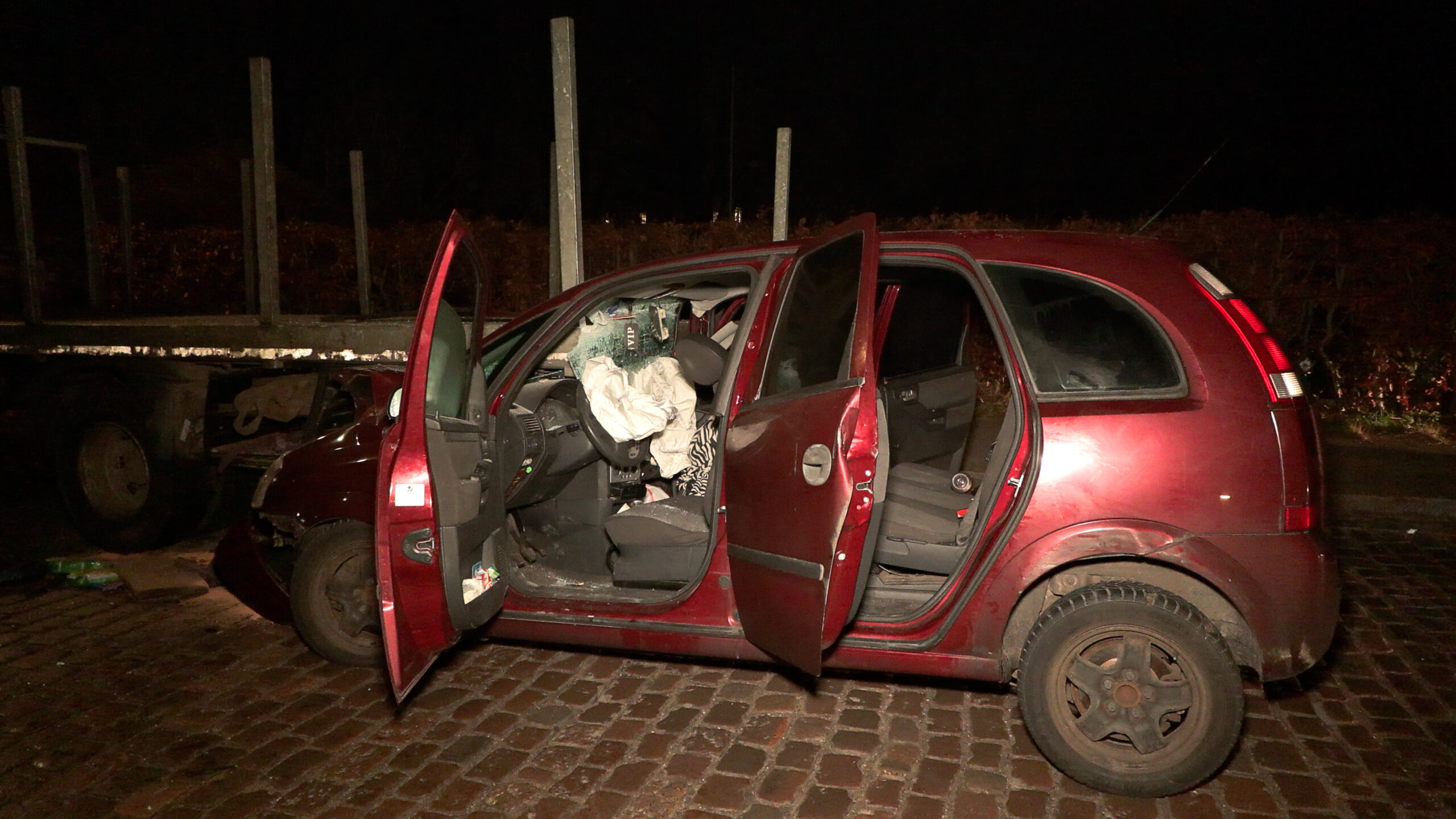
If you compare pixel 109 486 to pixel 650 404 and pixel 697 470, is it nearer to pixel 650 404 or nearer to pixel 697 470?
pixel 650 404

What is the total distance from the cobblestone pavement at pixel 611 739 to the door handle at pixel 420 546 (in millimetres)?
780

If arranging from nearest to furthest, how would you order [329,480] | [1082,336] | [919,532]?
[1082,336] → [919,532] → [329,480]

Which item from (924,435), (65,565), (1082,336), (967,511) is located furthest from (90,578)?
(1082,336)

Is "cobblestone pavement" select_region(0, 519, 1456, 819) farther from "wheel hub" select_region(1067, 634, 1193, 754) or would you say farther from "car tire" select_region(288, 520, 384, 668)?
"wheel hub" select_region(1067, 634, 1193, 754)

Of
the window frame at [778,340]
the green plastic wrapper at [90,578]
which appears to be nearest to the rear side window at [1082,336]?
the window frame at [778,340]

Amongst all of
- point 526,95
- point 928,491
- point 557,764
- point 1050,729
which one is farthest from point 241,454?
point 526,95

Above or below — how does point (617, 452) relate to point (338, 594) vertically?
above

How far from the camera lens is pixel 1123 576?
117 inches

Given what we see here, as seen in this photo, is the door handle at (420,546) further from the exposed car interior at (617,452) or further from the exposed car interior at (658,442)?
the exposed car interior at (617,452)

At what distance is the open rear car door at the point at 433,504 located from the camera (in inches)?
119

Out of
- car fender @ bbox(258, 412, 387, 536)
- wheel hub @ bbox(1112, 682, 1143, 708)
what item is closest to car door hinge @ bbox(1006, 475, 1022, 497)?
wheel hub @ bbox(1112, 682, 1143, 708)

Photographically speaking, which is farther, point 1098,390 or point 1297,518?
point 1098,390

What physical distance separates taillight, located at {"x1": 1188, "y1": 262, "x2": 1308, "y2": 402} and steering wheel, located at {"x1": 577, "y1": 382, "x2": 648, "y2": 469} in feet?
7.40

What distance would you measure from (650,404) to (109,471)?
162 inches
